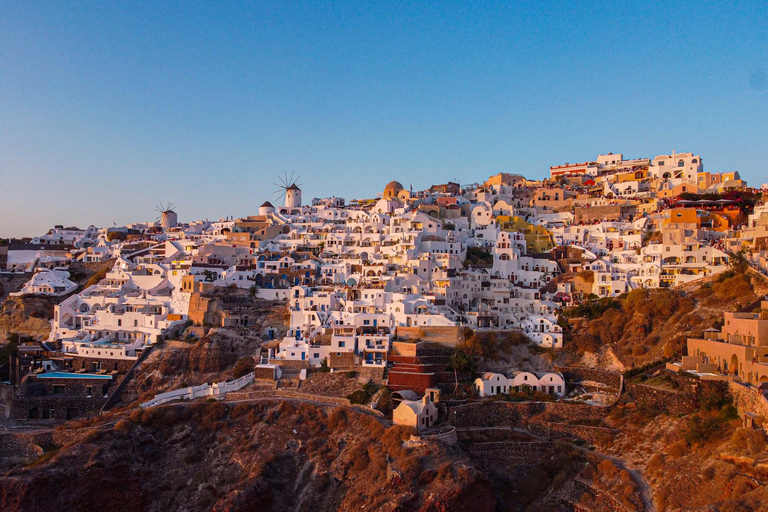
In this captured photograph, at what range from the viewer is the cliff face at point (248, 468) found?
2256cm

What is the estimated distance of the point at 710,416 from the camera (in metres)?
22.3

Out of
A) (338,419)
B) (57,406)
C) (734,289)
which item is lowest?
(57,406)

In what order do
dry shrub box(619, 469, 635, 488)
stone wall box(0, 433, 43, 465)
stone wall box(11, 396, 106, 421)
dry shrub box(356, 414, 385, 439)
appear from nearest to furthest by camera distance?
dry shrub box(619, 469, 635, 488) → dry shrub box(356, 414, 385, 439) → stone wall box(0, 433, 43, 465) → stone wall box(11, 396, 106, 421)

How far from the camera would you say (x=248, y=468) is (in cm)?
2538

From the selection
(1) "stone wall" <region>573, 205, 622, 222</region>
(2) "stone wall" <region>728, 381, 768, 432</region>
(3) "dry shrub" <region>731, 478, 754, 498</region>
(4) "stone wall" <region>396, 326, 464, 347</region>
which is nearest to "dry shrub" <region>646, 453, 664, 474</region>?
(2) "stone wall" <region>728, 381, 768, 432</region>

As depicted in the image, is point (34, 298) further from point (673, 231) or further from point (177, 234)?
point (673, 231)

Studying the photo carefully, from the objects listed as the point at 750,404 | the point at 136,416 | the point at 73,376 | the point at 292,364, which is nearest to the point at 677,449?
the point at 750,404

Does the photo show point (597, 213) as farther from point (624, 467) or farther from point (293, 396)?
point (293, 396)

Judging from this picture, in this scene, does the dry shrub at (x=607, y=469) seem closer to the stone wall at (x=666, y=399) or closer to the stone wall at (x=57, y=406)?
the stone wall at (x=666, y=399)

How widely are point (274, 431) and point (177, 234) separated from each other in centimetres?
3145

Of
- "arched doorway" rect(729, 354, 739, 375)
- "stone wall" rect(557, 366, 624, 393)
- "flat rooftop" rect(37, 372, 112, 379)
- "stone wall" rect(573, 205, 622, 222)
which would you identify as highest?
"stone wall" rect(573, 205, 622, 222)

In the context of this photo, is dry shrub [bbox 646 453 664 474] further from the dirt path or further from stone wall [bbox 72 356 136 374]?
stone wall [bbox 72 356 136 374]

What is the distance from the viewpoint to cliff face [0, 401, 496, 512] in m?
22.6

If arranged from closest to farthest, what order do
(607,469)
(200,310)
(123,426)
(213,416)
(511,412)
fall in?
(607,469) → (511,412) → (123,426) → (213,416) → (200,310)
